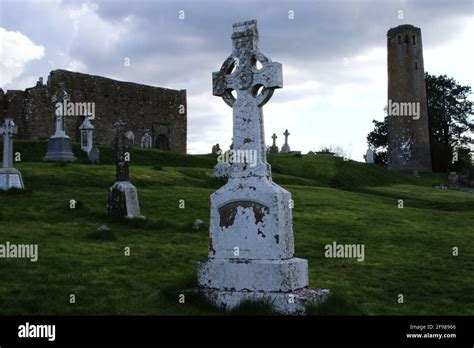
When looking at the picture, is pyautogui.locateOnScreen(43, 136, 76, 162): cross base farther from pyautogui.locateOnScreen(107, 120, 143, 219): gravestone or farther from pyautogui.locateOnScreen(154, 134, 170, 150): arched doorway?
pyautogui.locateOnScreen(154, 134, 170, 150): arched doorway

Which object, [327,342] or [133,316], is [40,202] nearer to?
[133,316]

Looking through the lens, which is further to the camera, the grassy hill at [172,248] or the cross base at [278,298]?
the grassy hill at [172,248]

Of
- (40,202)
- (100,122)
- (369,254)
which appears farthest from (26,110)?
(369,254)

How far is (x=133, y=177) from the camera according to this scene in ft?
69.1

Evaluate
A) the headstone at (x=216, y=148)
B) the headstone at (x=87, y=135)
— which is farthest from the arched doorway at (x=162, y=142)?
the headstone at (x=87, y=135)

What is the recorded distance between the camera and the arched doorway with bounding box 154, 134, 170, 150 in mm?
48000

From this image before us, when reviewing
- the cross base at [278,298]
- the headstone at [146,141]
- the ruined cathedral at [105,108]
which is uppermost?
the ruined cathedral at [105,108]

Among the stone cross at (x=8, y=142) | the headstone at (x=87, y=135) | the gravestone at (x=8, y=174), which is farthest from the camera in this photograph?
the headstone at (x=87, y=135)

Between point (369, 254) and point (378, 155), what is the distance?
53799 mm

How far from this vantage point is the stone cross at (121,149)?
1489 cm

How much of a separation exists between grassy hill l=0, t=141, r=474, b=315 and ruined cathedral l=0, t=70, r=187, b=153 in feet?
59.0

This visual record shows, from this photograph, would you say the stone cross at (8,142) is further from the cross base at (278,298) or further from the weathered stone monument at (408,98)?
the weathered stone monument at (408,98)

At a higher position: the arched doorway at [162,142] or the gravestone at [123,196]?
the arched doorway at [162,142]

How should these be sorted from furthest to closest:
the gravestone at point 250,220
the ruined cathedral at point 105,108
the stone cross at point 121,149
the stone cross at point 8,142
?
the ruined cathedral at point 105,108
the stone cross at point 8,142
the stone cross at point 121,149
the gravestone at point 250,220
